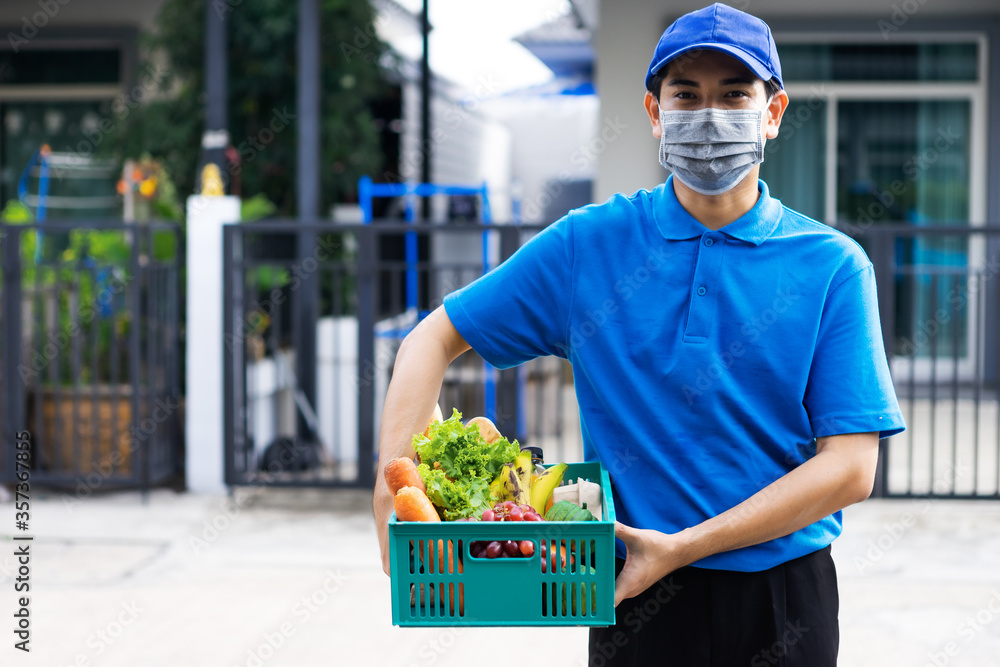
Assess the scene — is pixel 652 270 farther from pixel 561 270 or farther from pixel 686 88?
pixel 686 88

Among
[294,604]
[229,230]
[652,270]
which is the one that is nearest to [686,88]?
[652,270]

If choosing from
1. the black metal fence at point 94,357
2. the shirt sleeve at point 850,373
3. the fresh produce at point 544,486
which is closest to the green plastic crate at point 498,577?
the fresh produce at point 544,486

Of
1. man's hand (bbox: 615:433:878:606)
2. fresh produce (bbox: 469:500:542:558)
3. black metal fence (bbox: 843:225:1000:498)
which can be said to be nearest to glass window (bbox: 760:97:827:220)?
black metal fence (bbox: 843:225:1000:498)

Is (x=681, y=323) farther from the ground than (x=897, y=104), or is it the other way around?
(x=897, y=104)

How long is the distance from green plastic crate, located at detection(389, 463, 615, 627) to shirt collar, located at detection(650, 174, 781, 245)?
0.55 metres

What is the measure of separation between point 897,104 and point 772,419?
9266 mm

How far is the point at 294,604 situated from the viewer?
4.67 metres

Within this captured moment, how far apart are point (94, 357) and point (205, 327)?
0.65 meters

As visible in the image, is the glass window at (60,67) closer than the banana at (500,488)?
No

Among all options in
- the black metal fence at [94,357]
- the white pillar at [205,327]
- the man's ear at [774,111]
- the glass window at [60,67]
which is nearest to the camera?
the man's ear at [774,111]

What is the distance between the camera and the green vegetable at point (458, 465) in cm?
182

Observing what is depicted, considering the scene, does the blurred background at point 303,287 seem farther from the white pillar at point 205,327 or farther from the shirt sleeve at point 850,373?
the shirt sleeve at point 850,373

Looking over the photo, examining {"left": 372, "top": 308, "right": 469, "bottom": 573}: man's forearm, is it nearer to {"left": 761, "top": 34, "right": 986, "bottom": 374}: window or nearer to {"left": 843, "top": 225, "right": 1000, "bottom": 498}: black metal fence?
{"left": 843, "top": 225, "right": 1000, "bottom": 498}: black metal fence

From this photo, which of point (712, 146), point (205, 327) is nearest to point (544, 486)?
point (712, 146)
